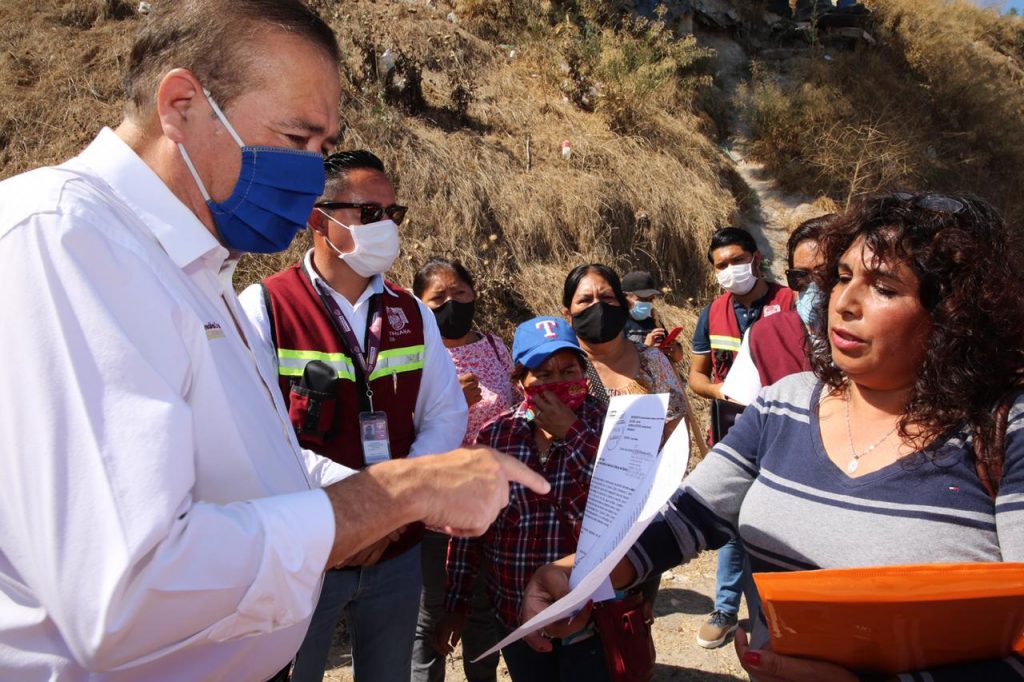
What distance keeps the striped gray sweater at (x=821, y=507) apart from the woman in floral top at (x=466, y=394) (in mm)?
1791

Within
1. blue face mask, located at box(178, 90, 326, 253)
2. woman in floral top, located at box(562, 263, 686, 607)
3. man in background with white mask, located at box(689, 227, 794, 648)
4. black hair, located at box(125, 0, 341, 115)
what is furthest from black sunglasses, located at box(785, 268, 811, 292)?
black hair, located at box(125, 0, 341, 115)

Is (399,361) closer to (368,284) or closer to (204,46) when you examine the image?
(368,284)

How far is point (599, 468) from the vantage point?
1.84 meters

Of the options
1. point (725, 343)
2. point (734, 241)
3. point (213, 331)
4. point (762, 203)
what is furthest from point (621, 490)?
point (762, 203)

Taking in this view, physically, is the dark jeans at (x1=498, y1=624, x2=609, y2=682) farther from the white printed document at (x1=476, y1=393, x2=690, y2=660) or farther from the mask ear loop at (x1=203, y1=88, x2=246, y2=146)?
the mask ear loop at (x1=203, y1=88, x2=246, y2=146)

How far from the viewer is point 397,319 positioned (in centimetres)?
291

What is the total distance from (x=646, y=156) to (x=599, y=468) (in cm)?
964

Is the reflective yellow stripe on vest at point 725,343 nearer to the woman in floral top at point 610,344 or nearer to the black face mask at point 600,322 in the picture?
the woman in floral top at point 610,344

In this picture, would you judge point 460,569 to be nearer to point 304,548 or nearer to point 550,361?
point 550,361

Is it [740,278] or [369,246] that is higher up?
[369,246]

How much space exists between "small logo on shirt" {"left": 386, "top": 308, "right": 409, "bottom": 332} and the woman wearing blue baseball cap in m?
0.55

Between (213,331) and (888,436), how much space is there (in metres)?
1.57

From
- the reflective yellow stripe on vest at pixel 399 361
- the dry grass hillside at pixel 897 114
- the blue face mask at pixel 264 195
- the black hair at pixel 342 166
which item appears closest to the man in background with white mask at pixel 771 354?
the reflective yellow stripe on vest at pixel 399 361

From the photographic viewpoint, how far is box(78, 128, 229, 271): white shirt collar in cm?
133
